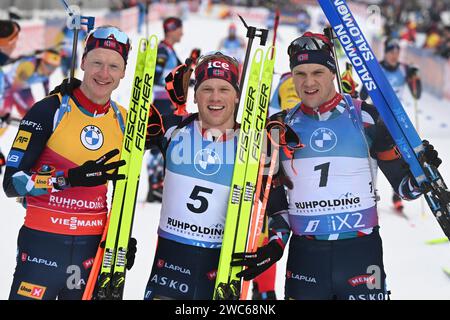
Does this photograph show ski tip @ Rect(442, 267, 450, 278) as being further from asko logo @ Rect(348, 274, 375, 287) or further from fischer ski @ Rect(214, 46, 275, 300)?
Answer: fischer ski @ Rect(214, 46, 275, 300)

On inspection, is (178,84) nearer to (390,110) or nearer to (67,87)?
(67,87)

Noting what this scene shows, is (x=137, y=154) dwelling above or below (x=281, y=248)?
above

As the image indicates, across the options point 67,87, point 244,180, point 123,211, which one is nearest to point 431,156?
point 244,180

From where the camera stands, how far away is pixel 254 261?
4.25 metres

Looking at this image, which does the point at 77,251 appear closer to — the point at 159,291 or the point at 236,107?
the point at 159,291

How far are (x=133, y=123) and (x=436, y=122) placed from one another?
14692 mm

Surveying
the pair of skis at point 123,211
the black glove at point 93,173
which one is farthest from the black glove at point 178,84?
the black glove at point 93,173

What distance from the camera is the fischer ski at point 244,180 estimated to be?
422 cm

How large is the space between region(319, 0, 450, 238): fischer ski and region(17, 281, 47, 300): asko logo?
7.49 feet

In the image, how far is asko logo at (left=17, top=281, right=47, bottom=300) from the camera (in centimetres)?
432

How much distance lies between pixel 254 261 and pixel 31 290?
1.32 metres

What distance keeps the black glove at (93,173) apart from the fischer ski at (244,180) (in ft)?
2.24
